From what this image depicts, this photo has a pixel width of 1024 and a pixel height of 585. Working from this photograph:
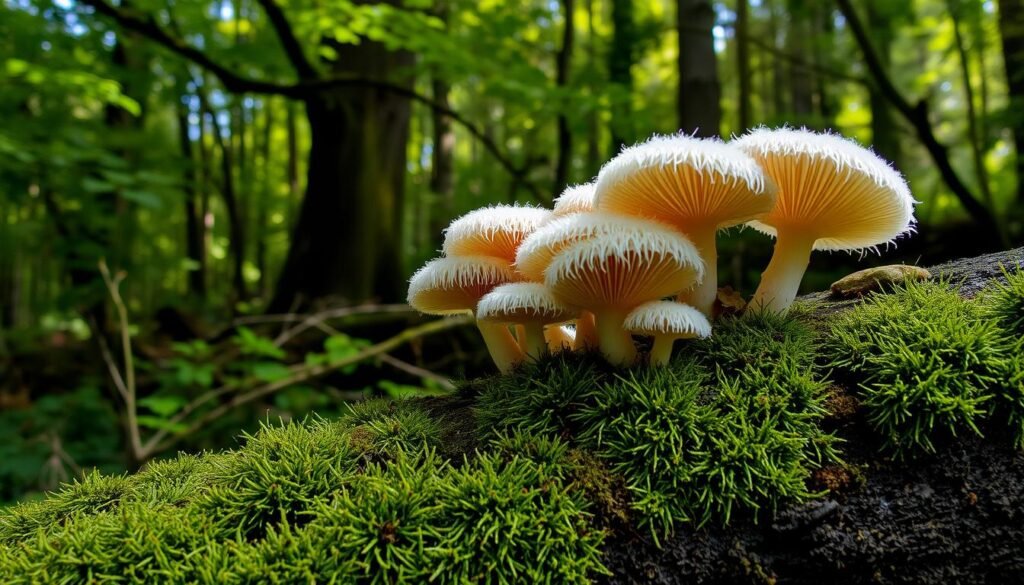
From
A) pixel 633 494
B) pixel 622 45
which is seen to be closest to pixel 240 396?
pixel 633 494

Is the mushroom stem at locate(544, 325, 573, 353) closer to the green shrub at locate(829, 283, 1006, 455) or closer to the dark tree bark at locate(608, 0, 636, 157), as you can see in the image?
the green shrub at locate(829, 283, 1006, 455)

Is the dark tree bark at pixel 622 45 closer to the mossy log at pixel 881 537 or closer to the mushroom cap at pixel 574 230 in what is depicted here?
the mushroom cap at pixel 574 230

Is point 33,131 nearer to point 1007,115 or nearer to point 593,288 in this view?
point 593,288

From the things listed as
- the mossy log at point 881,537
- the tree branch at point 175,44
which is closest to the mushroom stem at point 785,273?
the mossy log at point 881,537

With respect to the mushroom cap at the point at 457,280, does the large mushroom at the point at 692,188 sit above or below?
above

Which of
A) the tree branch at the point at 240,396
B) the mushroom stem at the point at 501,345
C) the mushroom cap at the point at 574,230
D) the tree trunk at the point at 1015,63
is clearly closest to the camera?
the mushroom cap at the point at 574,230

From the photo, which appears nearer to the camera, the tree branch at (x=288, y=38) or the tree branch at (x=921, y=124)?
the tree branch at (x=288, y=38)

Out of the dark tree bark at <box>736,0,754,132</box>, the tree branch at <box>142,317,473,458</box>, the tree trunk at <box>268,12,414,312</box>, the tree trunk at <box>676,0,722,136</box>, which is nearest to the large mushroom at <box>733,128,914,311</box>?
the tree branch at <box>142,317,473,458</box>

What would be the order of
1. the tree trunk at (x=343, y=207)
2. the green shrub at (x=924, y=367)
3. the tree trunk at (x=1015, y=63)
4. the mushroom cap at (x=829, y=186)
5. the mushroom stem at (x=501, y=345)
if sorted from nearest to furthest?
1. the green shrub at (x=924, y=367)
2. the mushroom cap at (x=829, y=186)
3. the mushroom stem at (x=501, y=345)
4. the tree trunk at (x=343, y=207)
5. the tree trunk at (x=1015, y=63)

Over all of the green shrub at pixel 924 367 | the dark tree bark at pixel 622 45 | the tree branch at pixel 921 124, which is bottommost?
the green shrub at pixel 924 367

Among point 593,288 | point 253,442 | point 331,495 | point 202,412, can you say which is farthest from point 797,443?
point 202,412
